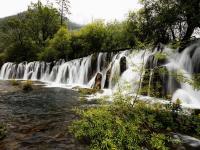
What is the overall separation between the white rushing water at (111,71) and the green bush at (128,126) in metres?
0.93

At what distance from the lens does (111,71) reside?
24391 millimetres

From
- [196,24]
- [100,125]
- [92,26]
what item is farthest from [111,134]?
[92,26]

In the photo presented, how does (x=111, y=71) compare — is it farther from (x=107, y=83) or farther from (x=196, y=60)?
(x=196, y=60)

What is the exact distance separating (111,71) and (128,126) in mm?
17105

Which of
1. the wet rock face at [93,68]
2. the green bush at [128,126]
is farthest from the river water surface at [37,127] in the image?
the wet rock face at [93,68]

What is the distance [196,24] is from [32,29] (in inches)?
1573

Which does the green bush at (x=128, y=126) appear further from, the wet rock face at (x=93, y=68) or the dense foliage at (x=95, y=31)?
the wet rock face at (x=93, y=68)

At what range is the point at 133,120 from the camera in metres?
8.04

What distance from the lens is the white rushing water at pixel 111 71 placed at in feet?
51.3

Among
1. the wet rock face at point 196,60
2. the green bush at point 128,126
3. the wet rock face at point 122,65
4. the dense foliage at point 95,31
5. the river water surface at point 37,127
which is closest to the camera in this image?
the green bush at point 128,126

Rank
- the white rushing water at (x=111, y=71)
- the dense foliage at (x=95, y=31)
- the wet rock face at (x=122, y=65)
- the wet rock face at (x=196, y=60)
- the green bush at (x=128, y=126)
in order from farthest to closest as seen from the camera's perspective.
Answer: the dense foliage at (x=95, y=31) < the wet rock face at (x=122, y=65) < the wet rock face at (x=196, y=60) < the white rushing water at (x=111, y=71) < the green bush at (x=128, y=126)

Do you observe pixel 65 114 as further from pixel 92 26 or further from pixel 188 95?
pixel 92 26

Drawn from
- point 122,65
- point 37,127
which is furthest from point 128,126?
point 122,65

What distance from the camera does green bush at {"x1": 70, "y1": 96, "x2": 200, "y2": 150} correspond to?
22.7 feet
